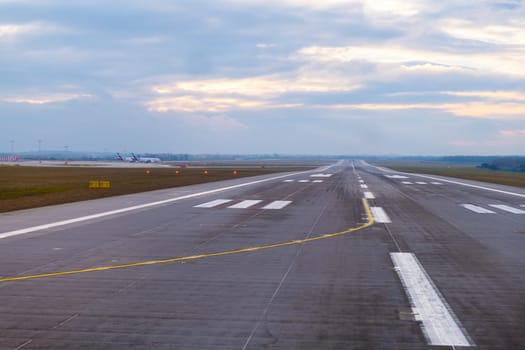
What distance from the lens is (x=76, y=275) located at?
1016 cm

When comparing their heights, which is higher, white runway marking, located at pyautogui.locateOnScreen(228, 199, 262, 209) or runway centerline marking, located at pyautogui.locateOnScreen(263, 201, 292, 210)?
runway centerline marking, located at pyautogui.locateOnScreen(263, 201, 292, 210)

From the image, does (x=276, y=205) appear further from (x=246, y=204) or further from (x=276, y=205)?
(x=246, y=204)

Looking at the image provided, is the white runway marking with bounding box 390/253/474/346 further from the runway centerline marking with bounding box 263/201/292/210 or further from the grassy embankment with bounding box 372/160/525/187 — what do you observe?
the grassy embankment with bounding box 372/160/525/187

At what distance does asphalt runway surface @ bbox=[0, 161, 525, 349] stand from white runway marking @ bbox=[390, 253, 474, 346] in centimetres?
3

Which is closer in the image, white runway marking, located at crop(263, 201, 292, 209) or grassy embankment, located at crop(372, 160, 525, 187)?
white runway marking, located at crop(263, 201, 292, 209)

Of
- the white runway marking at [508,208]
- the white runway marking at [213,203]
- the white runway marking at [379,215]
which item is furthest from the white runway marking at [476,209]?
the white runway marking at [213,203]

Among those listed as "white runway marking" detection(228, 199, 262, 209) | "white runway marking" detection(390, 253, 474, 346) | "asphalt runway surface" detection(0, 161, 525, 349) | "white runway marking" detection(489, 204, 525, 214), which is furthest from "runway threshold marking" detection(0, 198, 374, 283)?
"white runway marking" detection(489, 204, 525, 214)

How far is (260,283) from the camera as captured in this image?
9.70 m

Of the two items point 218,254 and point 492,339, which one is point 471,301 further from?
point 218,254

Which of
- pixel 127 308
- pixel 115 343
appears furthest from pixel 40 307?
pixel 115 343

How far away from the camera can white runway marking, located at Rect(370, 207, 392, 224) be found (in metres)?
19.3

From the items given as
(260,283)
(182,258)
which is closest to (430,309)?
(260,283)

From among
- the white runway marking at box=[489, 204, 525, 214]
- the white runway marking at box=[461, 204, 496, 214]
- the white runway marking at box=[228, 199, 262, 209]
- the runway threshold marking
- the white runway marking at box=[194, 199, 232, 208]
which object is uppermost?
the white runway marking at box=[489, 204, 525, 214]

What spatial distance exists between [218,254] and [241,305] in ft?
14.3
